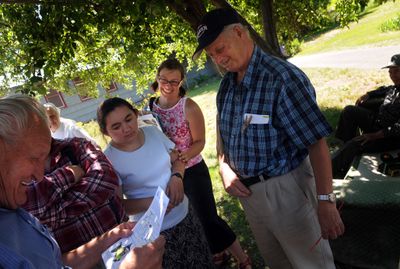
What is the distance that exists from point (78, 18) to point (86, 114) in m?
22.3

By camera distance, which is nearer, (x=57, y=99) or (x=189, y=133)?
(x=189, y=133)

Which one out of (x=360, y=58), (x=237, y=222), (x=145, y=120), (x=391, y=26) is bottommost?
(x=360, y=58)

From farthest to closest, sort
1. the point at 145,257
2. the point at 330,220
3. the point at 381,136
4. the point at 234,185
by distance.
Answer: the point at 381,136, the point at 234,185, the point at 330,220, the point at 145,257

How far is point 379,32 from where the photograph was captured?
16844mm

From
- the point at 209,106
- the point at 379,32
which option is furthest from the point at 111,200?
the point at 379,32

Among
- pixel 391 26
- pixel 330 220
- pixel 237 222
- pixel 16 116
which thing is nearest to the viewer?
pixel 16 116

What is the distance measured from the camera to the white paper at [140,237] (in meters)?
1.62

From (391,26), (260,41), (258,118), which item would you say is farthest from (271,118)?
(391,26)

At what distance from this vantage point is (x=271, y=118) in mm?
2070

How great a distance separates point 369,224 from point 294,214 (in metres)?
1.05

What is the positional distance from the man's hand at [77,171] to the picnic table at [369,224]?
2.17 meters

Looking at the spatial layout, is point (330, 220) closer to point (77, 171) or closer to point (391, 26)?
point (77, 171)

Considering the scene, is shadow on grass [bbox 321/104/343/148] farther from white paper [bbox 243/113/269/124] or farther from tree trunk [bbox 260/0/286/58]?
white paper [bbox 243/113/269/124]

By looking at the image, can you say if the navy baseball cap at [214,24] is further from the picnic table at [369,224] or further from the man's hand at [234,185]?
the picnic table at [369,224]
